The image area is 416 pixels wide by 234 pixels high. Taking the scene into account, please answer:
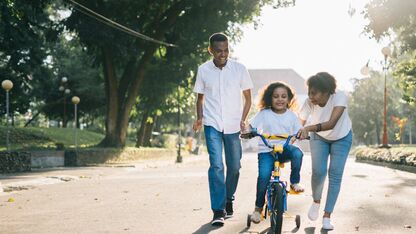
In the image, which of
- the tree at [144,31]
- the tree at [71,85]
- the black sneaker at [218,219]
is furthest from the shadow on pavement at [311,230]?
the tree at [71,85]

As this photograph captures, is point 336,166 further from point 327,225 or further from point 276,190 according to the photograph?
point 276,190

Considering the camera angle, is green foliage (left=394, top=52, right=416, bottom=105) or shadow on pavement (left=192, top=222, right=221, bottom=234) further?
green foliage (left=394, top=52, right=416, bottom=105)

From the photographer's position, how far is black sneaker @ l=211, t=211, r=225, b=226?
22.9 feet

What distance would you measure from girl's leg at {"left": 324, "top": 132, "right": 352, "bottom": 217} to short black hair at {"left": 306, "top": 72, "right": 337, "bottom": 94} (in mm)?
553

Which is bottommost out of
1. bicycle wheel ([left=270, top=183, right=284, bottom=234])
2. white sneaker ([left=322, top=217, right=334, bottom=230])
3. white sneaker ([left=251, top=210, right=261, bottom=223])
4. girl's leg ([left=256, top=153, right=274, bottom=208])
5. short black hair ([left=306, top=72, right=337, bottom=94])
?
white sneaker ([left=322, top=217, right=334, bottom=230])

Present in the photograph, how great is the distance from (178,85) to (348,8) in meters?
14.0

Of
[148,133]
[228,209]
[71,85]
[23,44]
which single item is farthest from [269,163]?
[71,85]

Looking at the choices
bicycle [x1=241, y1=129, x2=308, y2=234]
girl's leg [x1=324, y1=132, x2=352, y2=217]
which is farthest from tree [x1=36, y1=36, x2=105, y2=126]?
bicycle [x1=241, y1=129, x2=308, y2=234]

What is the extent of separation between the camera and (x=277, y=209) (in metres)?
5.78

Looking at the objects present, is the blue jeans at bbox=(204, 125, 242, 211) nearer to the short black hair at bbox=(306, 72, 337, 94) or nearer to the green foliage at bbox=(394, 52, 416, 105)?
the short black hair at bbox=(306, 72, 337, 94)

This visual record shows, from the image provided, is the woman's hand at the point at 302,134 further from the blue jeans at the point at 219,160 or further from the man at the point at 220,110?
the blue jeans at the point at 219,160

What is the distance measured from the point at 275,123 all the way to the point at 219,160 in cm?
112

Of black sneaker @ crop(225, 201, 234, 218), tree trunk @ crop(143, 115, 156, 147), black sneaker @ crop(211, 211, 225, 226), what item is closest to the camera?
black sneaker @ crop(211, 211, 225, 226)

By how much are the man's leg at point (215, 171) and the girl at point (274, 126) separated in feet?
2.71
